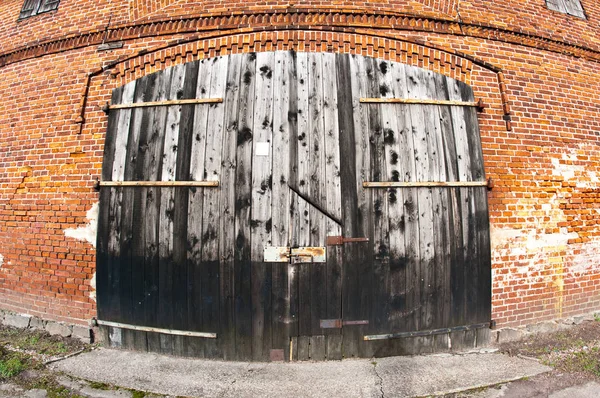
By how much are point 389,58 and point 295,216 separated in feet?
7.88

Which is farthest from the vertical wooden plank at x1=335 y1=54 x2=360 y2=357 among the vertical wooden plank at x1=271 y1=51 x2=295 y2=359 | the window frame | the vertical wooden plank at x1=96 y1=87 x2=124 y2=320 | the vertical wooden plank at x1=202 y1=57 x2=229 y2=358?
the window frame

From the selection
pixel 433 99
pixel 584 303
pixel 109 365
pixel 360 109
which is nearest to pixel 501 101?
pixel 433 99

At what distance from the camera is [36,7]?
17.2 ft

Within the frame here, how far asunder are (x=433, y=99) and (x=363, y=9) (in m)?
1.55

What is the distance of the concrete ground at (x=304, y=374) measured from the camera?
298 cm

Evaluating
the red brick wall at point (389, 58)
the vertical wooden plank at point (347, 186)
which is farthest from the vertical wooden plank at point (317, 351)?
the red brick wall at point (389, 58)

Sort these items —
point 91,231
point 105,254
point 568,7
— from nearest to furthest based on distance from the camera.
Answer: point 105,254 < point 91,231 < point 568,7

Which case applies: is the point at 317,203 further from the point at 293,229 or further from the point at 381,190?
the point at 381,190

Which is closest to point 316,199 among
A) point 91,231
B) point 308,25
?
point 308,25

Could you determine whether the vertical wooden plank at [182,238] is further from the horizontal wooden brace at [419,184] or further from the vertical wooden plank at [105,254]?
the horizontal wooden brace at [419,184]

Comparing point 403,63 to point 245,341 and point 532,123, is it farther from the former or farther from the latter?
point 245,341

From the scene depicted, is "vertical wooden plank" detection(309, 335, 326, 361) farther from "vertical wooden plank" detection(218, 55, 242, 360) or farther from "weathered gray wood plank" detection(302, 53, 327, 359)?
"vertical wooden plank" detection(218, 55, 242, 360)

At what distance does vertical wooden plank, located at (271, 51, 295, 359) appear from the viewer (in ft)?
11.7

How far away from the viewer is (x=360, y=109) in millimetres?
3855
